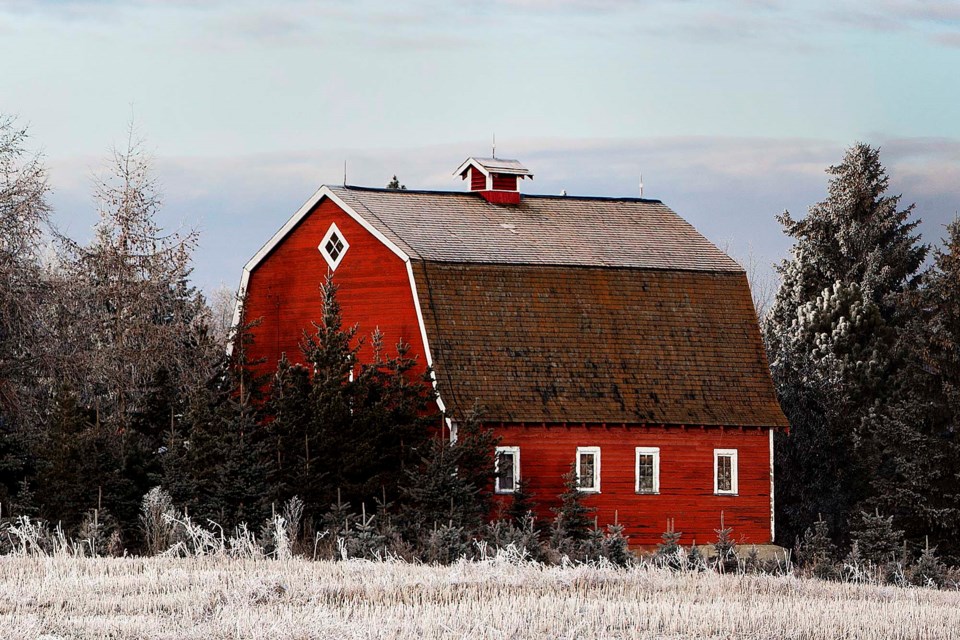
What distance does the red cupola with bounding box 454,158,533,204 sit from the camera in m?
44.2

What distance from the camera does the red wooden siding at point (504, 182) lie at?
44438 millimetres

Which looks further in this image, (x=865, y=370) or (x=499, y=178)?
(x=865, y=370)

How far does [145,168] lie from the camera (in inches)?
1480

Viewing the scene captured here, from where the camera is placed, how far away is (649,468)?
126ft

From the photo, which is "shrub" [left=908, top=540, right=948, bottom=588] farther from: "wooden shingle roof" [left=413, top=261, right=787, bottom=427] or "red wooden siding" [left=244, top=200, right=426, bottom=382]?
"red wooden siding" [left=244, top=200, right=426, bottom=382]

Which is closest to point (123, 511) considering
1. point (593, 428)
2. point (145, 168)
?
point (145, 168)

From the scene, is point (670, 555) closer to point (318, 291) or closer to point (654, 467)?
point (654, 467)

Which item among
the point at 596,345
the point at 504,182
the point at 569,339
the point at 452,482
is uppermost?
the point at 504,182

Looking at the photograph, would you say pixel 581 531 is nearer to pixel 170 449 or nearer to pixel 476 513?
pixel 476 513

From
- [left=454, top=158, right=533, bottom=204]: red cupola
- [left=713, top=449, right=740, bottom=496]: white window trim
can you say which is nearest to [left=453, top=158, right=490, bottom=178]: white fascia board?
[left=454, top=158, right=533, bottom=204]: red cupola

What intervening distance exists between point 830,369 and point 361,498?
68.1 ft

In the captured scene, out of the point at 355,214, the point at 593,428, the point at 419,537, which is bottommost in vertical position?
the point at 419,537

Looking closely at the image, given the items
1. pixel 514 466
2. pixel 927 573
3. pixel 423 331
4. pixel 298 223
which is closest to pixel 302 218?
pixel 298 223

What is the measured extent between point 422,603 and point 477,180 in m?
29.0
